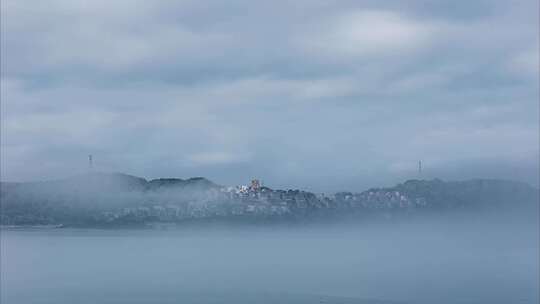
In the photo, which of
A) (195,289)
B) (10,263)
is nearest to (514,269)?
(195,289)

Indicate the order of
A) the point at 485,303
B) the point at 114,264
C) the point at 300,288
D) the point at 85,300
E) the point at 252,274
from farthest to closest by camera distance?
1. the point at 114,264
2. the point at 252,274
3. the point at 300,288
4. the point at 85,300
5. the point at 485,303

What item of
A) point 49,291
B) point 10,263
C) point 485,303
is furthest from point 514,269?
point 10,263

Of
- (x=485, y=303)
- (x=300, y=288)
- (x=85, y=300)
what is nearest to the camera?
(x=485, y=303)

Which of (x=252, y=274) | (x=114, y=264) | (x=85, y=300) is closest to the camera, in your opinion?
(x=85, y=300)

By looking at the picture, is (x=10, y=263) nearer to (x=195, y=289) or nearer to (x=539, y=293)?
(x=195, y=289)

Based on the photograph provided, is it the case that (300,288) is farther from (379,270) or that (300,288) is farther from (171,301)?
(379,270)

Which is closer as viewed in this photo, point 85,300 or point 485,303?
point 485,303

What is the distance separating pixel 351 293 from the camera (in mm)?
83000

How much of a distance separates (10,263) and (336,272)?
83496 millimetres

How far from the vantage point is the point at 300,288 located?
8950 cm

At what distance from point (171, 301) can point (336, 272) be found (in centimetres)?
4454

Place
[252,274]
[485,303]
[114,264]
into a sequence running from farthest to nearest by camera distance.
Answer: [114,264], [252,274], [485,303]

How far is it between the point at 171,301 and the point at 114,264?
73201 millimetres

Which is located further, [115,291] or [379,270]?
[379,270]
